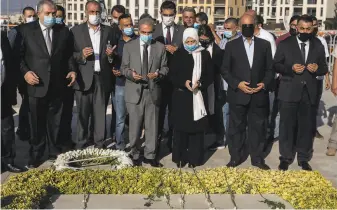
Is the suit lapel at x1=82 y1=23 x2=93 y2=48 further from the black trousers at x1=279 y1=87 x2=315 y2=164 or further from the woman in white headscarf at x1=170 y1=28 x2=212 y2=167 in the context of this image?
the black trousers at x1=279 y1=87 x2=315 y2=164

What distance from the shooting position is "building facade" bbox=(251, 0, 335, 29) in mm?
119000

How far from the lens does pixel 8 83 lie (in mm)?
6422

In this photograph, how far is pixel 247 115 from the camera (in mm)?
7027

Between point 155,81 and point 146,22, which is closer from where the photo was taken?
point 146,22

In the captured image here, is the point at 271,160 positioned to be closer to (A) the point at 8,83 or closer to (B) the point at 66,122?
(B) the point at 66,122

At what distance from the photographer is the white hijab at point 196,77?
6.53 metres

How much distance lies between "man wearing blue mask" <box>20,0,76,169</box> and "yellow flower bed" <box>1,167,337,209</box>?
150 centimetres

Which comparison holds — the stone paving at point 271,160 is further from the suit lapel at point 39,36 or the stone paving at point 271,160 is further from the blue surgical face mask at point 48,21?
the blue surgical face mask at point 48,21

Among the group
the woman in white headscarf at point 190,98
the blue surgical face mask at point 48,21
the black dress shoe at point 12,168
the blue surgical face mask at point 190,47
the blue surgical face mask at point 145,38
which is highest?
the blue surgical face mask at point 48,21

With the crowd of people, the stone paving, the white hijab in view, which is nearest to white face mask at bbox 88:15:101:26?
the crowd of people

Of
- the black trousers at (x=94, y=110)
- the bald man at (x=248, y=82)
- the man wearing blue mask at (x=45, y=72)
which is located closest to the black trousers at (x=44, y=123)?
the man wearing blue mask at (x=45, y=72)

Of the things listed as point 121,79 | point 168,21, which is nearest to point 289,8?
point 168,21

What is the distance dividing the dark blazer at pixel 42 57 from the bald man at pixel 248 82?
223 centimetres

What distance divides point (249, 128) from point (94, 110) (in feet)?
7.58
